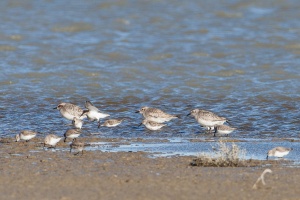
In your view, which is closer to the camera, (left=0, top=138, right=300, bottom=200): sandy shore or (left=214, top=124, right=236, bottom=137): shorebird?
(left=0, top=138, right=300, bottom=200): sandy shore

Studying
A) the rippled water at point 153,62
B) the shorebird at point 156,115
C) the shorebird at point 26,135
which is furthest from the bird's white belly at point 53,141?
the shorebird at point 156,115

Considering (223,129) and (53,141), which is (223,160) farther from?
(223,129)

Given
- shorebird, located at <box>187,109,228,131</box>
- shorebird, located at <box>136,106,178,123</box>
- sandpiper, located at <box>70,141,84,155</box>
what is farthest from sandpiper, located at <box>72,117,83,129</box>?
sandpiper, located at <box>70,141,84,155</box>

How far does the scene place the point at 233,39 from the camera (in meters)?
28.3

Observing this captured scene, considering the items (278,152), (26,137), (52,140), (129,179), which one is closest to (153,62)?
(26,137)

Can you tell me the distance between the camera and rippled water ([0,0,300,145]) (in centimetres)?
1764

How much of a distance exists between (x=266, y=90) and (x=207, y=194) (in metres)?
12.0

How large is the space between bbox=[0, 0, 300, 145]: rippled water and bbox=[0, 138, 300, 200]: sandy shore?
389 cm

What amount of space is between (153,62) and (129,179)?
15.3 meters

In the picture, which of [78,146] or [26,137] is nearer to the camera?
[78,146]

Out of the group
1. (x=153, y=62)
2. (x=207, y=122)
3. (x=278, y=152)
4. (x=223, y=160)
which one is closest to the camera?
(x=223, y=160)

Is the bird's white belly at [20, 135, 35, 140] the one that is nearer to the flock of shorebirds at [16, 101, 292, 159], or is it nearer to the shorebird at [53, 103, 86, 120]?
the flock of shorebirds at [16, 101, 292, 159]

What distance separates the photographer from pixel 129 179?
9945mm

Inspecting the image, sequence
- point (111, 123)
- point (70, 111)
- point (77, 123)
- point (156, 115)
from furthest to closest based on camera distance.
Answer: point (70, 111) → point (156, 115) → point (111, 123) → point (77, 123)
